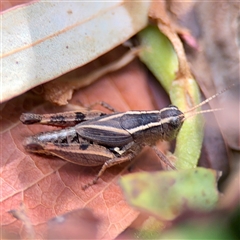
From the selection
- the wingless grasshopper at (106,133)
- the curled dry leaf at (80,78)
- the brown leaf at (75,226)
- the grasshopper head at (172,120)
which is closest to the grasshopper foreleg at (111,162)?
the wingless grasshopper at (106,133)

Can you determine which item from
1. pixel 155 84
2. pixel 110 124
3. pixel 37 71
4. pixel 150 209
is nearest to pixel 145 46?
pixel 155 84

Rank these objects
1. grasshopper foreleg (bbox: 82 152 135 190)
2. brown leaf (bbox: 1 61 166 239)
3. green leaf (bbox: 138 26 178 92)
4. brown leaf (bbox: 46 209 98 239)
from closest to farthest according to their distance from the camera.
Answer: brown leaf (bbox: 46 209 98 239) < brown leaf (bbox: 1 61 166 239) < grasshopper foreleg (bbox: 82 152 135 190) < green leaf (bbox: 138 26 178 92)

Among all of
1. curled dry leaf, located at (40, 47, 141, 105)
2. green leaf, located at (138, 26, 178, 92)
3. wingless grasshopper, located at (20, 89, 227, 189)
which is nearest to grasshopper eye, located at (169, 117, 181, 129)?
wingless grasshopper, located at (20, 89, 227, 189)

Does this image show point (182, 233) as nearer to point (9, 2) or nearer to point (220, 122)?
point (220, 122)

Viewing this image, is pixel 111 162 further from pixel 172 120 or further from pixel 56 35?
pixel 56 35

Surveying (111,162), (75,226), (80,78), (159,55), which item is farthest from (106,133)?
(75,226)

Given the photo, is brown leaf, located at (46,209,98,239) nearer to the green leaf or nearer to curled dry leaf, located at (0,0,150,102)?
curled dry leaf, located at (0,0,150,102)
